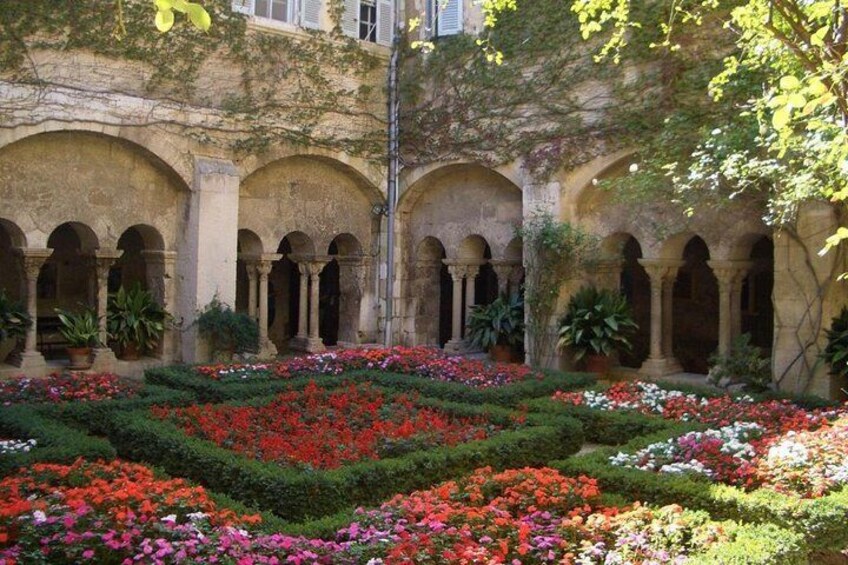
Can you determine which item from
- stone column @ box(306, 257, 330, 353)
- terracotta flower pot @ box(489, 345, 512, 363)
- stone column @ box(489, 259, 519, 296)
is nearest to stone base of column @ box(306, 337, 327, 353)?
stone column @ box(306, 257, 330, 353)

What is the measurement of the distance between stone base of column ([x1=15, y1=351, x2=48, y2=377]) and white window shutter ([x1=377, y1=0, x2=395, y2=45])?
6799 millimetres

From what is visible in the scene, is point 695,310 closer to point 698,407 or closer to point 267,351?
point 698,407

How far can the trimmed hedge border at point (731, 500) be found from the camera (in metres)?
4.86

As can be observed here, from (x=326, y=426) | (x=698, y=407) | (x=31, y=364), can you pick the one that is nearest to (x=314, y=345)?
(x=31, y=364)

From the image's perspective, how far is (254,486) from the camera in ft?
18.8

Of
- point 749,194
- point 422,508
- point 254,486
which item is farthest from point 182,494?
point 749,194

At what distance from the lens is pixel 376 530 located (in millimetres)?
4621

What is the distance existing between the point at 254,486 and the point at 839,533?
11.6ft

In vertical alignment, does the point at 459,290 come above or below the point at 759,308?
above

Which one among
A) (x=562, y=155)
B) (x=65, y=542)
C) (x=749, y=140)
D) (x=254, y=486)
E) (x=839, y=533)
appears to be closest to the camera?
(x=65, y=542)

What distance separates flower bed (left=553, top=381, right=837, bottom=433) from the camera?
7.52 meters

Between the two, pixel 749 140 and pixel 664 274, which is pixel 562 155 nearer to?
pixel 664 274

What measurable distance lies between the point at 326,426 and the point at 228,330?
4.18 meters

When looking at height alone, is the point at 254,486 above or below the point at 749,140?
below
